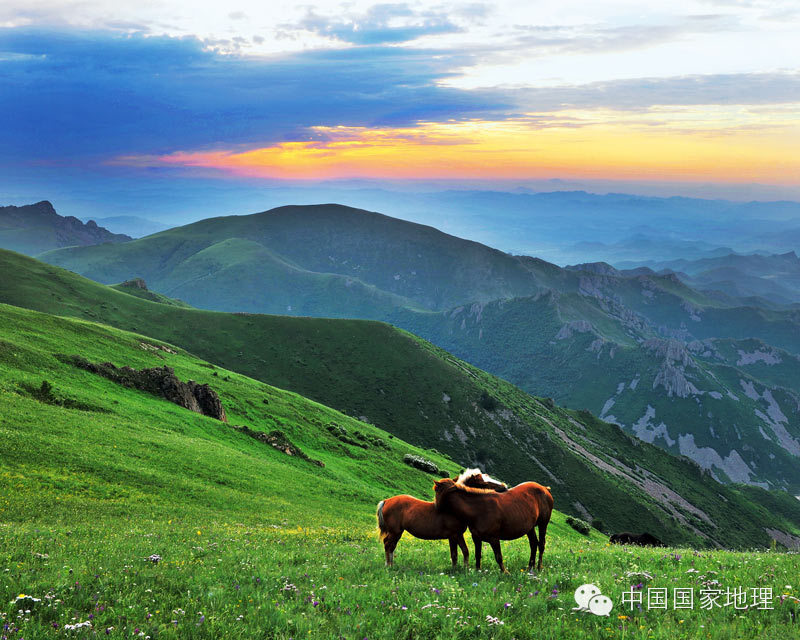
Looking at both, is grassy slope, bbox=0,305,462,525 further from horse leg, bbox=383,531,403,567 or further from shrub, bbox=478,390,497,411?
shrub, bbox=478,390,497,411

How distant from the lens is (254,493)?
116 ft

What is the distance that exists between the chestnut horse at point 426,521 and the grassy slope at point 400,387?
394 ft

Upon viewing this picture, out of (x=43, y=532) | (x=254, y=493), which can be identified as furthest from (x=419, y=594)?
(x=254, y=493)

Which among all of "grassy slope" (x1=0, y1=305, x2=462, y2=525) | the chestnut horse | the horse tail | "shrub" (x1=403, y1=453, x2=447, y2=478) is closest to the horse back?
the chestnut horse

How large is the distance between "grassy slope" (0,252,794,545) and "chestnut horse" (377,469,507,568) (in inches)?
4724

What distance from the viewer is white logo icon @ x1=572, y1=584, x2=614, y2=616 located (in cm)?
976

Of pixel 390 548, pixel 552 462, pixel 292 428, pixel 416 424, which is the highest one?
pixel 390 548

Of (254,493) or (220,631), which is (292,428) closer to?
(254,493)

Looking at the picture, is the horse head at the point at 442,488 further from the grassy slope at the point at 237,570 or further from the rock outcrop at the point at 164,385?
the rock outcrop at the point at 164,385

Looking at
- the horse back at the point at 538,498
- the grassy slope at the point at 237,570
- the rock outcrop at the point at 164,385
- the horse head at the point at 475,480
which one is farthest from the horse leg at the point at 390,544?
the rock outcrop at the point at 164,385

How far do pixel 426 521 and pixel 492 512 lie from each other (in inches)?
73.1

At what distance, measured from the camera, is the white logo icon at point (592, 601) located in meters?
9.76

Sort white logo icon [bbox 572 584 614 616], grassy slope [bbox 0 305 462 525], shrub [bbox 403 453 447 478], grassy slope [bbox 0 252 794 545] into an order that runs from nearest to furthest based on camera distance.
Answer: white logo icon [bbox 572 584 614 616]
grassy slope [bbox 0 305 462 525]
shrub [bbox 403 453 447 478]
grassy slope [bbox 0 252 794 545]

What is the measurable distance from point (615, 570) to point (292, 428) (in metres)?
55.6
